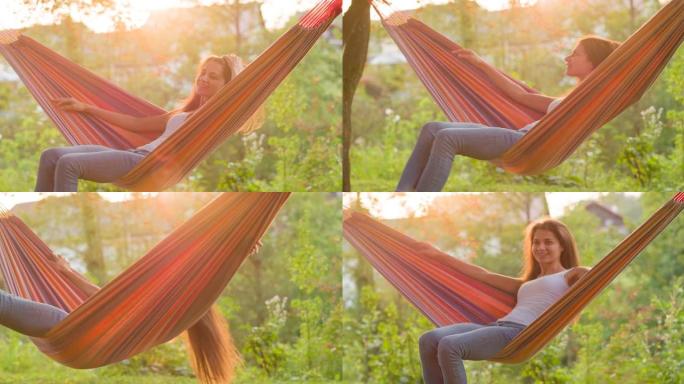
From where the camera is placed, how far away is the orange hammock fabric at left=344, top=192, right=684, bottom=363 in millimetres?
3498

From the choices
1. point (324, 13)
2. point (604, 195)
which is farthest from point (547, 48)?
point (324, 13)

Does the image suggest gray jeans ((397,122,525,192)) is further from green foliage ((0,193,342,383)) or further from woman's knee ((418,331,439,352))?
woman's knee ((418,331,439,352))

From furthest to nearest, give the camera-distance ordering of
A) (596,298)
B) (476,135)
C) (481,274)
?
(596,298) → (481,274) → (476,135)

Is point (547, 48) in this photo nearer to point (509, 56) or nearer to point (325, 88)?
point (509, 56)

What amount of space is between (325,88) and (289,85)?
0.14 metres

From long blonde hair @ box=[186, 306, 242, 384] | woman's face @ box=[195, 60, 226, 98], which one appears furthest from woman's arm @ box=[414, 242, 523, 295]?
woman's face @ box=[195, 60, 226, 98]

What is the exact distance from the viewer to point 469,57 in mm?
3820

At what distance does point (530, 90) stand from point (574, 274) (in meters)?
0.71

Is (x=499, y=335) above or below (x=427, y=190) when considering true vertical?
below

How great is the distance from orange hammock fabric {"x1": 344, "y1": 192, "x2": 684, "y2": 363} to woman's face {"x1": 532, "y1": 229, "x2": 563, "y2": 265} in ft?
0.67

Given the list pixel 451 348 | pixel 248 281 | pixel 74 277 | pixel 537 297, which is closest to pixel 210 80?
pixel 248 281

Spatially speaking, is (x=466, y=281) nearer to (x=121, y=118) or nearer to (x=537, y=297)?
(x=537, y=297)

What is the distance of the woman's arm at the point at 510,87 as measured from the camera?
3773 mm

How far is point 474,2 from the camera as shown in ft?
12.9
